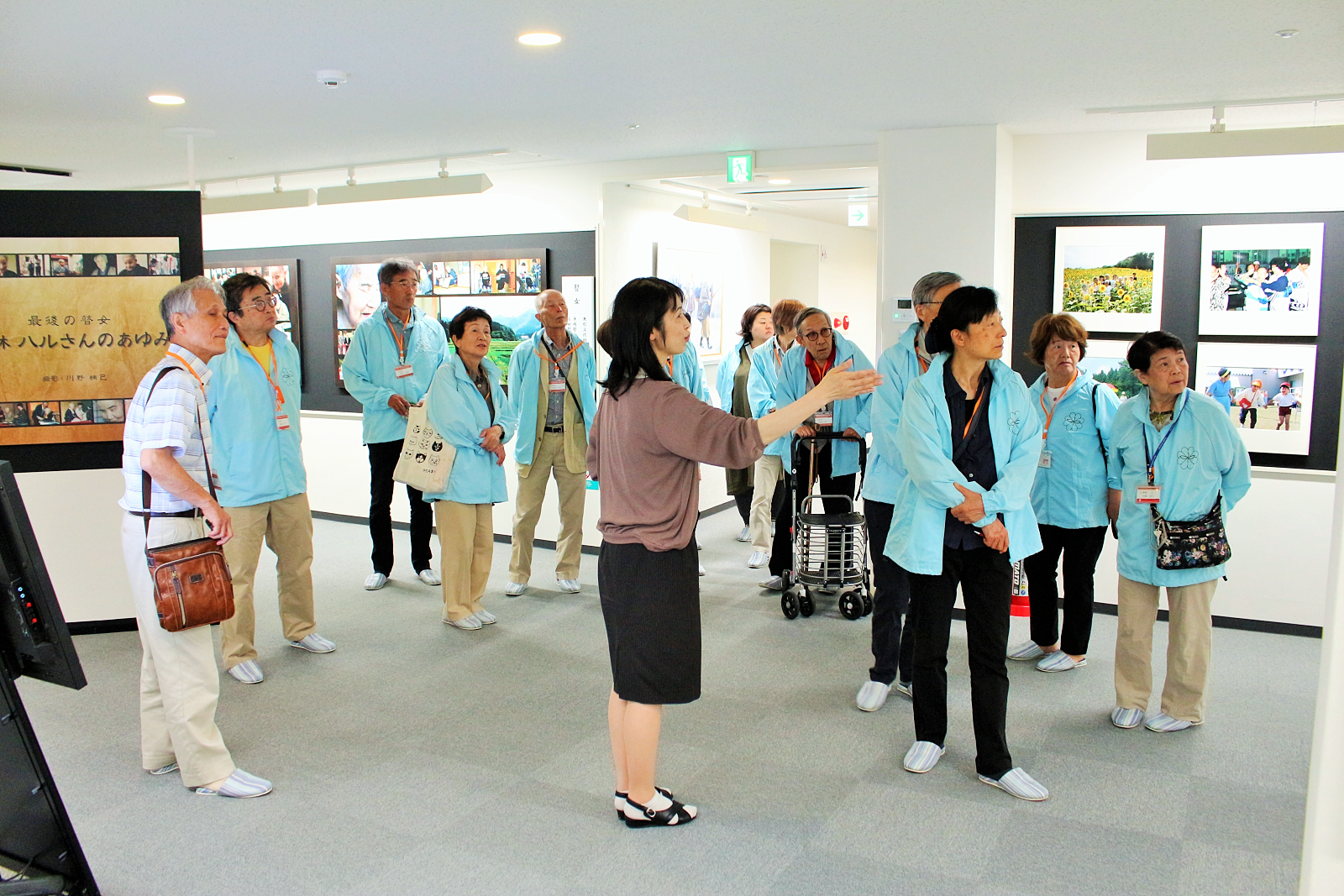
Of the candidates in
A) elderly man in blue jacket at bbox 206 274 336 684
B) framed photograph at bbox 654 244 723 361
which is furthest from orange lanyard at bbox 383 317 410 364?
framed photograph at bbox 654 244 723 361

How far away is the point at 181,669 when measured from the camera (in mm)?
3324

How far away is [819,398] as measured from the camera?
2.61 meters

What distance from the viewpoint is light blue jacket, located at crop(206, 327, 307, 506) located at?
4402 millimetres

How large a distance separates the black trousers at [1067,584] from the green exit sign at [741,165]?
3.12m

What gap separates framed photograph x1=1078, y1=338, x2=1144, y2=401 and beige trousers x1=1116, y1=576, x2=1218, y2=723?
201cm

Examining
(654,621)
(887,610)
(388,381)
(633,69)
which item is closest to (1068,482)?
(887,610)

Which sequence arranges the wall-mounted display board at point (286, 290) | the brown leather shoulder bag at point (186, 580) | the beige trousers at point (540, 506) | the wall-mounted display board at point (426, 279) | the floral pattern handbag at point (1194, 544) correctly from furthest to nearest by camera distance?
the wall-mounted display board at point (286, 290) → the wall-mounted display board at point (426, 279) → the beige trousers at point (540, 506) → the floral pattern handbag at point (1194, 544) → the brown leather shoulder bag at point (186, 580)

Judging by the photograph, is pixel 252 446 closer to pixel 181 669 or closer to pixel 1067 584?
pixel 181 669

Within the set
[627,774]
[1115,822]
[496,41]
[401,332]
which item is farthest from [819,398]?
[401,332]

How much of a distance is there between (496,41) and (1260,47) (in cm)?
300

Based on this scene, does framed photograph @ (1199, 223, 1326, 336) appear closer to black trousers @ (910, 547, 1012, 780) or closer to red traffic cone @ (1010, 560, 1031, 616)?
red traffic cone @ (1010, 560, 1031, 616)

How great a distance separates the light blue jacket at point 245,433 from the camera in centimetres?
440

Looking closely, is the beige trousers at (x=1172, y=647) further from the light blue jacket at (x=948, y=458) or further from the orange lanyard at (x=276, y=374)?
the orange lanyard at (x=276, y=374)

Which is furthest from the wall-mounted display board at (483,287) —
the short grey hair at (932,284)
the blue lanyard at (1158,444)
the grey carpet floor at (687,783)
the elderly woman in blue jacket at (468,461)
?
the blue lanyard at (1158,444)
